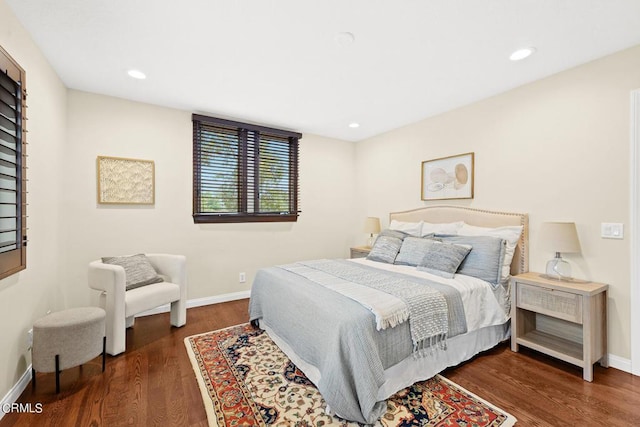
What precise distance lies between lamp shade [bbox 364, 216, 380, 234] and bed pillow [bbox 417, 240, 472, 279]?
1.46m

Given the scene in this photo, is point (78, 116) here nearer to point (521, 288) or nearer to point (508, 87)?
point (508, 87)

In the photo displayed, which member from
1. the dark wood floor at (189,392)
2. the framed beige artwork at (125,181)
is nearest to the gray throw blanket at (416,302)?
the dark wood floor at (189,392)

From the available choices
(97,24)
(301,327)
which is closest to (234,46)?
(97,24)

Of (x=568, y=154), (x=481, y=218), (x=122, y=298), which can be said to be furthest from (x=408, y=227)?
(x=122, y=298)

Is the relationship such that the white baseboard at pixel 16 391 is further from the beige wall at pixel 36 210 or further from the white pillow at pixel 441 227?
the white pillow at pixel 441 227

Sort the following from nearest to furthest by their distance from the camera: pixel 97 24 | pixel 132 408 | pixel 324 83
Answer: pixel 132 408, pixel 97 24, pixel 324 83

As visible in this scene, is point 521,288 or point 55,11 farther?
point 521,288

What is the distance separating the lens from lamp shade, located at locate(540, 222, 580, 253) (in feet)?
7.74

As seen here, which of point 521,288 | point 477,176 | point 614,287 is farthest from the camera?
point 477,176

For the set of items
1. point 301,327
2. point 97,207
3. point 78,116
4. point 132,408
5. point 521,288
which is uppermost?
point 78,116

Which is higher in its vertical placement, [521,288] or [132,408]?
[521,288]

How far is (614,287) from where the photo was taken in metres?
2.31

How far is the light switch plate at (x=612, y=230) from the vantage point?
2.28m

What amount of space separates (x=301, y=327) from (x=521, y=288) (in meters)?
2.00
